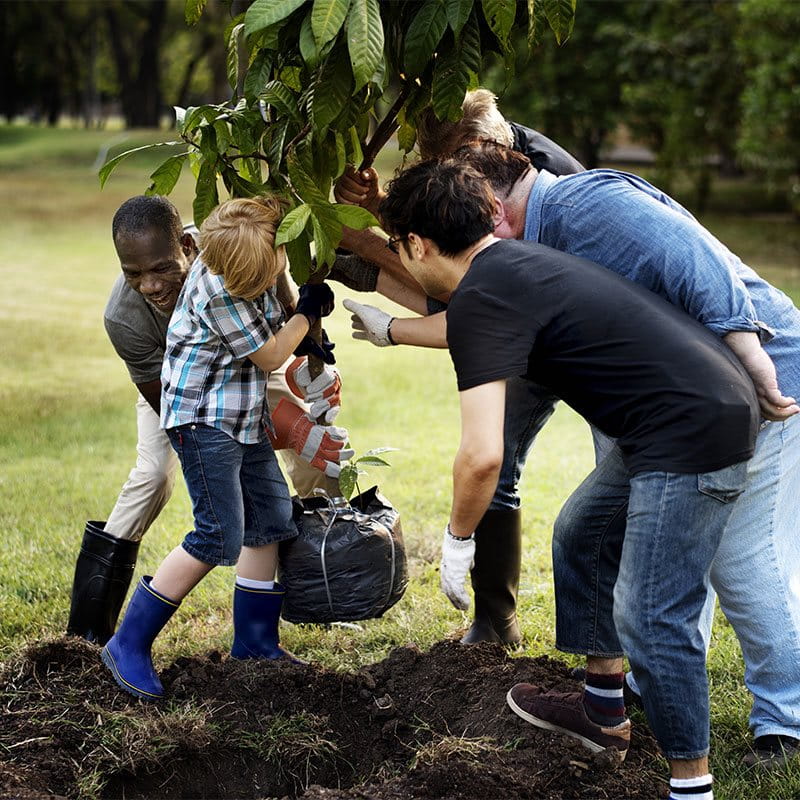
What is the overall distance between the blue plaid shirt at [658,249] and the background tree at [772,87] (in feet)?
38.6

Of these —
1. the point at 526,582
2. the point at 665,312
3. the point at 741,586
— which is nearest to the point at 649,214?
the point at 665,312

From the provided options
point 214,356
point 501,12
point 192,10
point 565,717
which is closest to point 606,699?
point 565,717

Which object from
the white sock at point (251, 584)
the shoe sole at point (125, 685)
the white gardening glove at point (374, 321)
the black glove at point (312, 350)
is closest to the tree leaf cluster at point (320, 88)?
the white gardening glove at point (374, 321)

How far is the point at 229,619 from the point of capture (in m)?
4.78

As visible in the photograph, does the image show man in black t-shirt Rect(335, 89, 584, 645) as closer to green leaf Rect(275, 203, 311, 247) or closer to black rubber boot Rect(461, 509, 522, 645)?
black rubber boot Rect(461, 509, 522, 645)

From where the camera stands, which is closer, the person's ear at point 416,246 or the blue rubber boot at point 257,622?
the person's ear at point 416,246

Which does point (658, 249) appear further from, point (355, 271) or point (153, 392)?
point (153, 392)

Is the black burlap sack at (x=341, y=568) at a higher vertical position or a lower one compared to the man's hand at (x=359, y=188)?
lower

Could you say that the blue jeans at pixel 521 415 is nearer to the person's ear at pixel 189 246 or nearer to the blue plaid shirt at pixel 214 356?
the blue plaid shirt at pixel 214 356

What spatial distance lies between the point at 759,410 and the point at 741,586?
64cm

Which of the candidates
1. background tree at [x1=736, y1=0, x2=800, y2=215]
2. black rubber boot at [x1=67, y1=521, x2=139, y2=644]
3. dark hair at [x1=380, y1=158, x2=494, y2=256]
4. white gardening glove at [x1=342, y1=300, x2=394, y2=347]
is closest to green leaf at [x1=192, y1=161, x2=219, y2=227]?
white gardening glove at [x1=342, y1=300, x2=394, y2=347]

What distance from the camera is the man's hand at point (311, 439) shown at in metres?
4.14

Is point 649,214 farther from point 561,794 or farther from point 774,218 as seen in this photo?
point 774,218

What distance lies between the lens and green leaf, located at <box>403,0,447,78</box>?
318 cm
